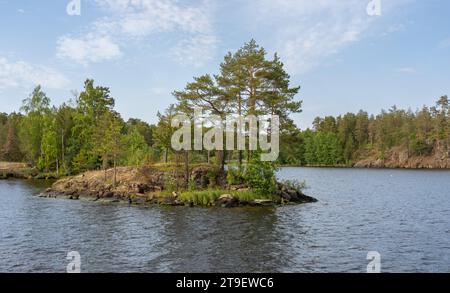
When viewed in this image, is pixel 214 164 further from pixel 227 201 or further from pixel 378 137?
pixel 378 137

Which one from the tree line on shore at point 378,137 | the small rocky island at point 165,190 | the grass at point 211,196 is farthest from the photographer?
the tree line on shore at point 378,137

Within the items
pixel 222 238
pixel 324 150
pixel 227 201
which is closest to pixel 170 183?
pixel 227 201

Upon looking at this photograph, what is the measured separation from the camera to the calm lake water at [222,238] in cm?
2202

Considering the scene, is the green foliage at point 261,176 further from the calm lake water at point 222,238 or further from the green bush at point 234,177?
the calm lake water at point 222,238

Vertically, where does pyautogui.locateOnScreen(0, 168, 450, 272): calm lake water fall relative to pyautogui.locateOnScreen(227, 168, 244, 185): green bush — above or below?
below

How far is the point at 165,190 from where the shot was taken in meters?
48.6

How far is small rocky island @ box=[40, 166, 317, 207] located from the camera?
4447 centimetres

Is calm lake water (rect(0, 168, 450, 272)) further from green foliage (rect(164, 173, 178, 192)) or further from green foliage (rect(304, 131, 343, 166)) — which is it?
green foliage (rect(304, 131, 343, 166))

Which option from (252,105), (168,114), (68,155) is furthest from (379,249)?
(68,155)

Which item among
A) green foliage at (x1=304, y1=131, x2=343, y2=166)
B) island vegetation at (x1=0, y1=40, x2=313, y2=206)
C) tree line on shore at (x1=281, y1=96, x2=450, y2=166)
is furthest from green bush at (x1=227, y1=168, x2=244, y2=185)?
green foliage at (x1=304, y1=131, x2=343, y2=166)

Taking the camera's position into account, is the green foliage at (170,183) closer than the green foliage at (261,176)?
No

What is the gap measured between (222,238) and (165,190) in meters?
22.0

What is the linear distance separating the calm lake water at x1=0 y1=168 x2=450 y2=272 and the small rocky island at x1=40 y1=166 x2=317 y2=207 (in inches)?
127

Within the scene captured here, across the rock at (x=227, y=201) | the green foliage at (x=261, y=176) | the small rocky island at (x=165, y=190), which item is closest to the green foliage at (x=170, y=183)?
the small rocky island at (x=165, y=190)
